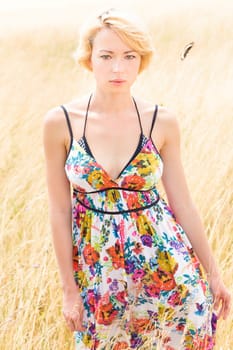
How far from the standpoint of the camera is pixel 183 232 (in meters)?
2.72

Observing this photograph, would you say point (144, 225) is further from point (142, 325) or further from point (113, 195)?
point (142, 325)

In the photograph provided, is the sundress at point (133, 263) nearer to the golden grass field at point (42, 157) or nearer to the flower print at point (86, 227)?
the flower print at point (86, 227)

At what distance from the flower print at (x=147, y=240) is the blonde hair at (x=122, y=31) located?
525mm

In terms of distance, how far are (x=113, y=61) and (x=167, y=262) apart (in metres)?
0.62

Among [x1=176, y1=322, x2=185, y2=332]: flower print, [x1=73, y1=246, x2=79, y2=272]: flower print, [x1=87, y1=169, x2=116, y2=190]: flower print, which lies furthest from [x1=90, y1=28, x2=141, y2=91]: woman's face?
[x1=176, y1=322, x2=185, y2=332]: flower print

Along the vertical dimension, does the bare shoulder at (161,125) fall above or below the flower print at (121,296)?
above

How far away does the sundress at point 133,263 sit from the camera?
102 inches

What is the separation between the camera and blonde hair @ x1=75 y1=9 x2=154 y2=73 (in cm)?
251

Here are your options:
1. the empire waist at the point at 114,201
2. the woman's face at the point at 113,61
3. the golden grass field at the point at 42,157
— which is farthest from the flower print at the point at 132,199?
the golden grass field at the point at 42,157

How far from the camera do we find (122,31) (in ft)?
8.24

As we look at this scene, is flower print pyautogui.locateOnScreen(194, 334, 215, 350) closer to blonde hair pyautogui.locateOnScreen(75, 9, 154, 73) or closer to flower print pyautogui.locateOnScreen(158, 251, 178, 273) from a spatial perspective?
flower print pyautogui.locateOnScreen(158, 251, 178, 273)

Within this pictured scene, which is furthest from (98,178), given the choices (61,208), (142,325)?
(142,325)

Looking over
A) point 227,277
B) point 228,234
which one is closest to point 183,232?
point 227,277

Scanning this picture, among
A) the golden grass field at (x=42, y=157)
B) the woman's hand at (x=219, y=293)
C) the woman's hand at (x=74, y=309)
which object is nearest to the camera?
the woman's hand at (x=74, y=309)
